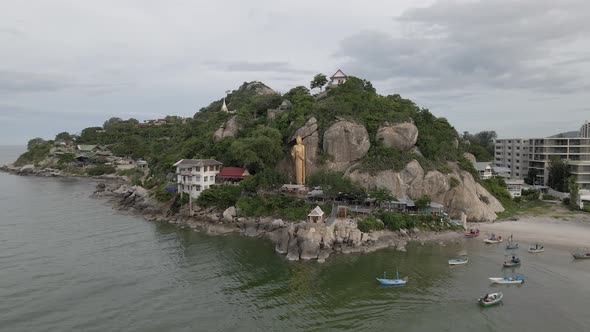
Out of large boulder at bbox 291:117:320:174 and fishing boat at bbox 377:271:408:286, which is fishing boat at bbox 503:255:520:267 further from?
large boulder at bbox 291:117:320:174

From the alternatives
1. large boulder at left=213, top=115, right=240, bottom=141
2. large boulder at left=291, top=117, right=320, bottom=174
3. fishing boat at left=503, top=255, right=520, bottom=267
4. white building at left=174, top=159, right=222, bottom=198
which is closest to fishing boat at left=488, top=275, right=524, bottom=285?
fishing boat at left=503, top=255, right=520, bottom=267

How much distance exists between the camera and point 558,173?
219ft

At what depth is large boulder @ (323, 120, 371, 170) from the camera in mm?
53719

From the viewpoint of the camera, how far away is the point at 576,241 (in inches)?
1672

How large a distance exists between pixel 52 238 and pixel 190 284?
21619mm

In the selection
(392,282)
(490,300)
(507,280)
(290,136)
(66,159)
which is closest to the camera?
(490,300)

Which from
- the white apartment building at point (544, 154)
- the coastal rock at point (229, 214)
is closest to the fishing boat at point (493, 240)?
the coastal rock at point (229, 214)

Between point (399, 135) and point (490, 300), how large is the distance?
29320mm

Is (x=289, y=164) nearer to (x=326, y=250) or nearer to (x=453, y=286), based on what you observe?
(x=326, y=250)

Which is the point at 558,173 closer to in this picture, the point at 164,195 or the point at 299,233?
the point at 299,233

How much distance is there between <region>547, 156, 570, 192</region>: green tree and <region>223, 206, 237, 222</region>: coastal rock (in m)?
53.1

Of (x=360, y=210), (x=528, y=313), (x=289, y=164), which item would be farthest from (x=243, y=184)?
(x=528, y=313)

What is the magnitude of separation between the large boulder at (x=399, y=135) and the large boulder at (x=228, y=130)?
2340 centimetres

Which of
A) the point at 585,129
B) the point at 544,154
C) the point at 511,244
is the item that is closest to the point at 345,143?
the point at 511,244
